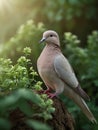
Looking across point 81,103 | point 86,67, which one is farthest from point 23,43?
point 81,103

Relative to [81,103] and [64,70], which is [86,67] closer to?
[81,103]

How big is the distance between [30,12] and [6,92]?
687cm

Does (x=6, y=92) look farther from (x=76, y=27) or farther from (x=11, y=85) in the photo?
(x=76, y=27)

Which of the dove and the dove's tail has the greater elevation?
the dove

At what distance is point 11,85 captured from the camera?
399cm

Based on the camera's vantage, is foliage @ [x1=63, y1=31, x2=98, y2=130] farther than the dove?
Yes

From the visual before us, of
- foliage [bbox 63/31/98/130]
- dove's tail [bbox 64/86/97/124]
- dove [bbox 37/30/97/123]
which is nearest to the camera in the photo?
dove [bbox 37/30/97/123]

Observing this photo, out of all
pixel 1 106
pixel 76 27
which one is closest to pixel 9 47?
pixel 76 27

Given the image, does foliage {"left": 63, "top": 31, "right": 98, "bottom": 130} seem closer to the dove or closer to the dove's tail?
the dove's tail

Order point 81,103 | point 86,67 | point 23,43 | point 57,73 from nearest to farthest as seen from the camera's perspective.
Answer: point 57,73 < point 81,103 < point 86,67 < point 23,43

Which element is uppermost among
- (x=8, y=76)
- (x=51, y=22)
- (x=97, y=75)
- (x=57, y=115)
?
(x=51, y=22)

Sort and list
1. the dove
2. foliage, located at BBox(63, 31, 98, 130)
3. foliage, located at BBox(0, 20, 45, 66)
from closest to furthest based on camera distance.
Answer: the dove → foliage, located at BBox(63, 31, 98, 130) → foliage, located at BBox(0, 20, 45, 66)

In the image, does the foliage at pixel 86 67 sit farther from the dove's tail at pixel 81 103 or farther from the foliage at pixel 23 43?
the dove's tail at pixel 81 103

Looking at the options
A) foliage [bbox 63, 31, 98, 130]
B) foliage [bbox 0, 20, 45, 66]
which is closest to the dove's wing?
foliage [bbox 63, 31, 98, 130]
